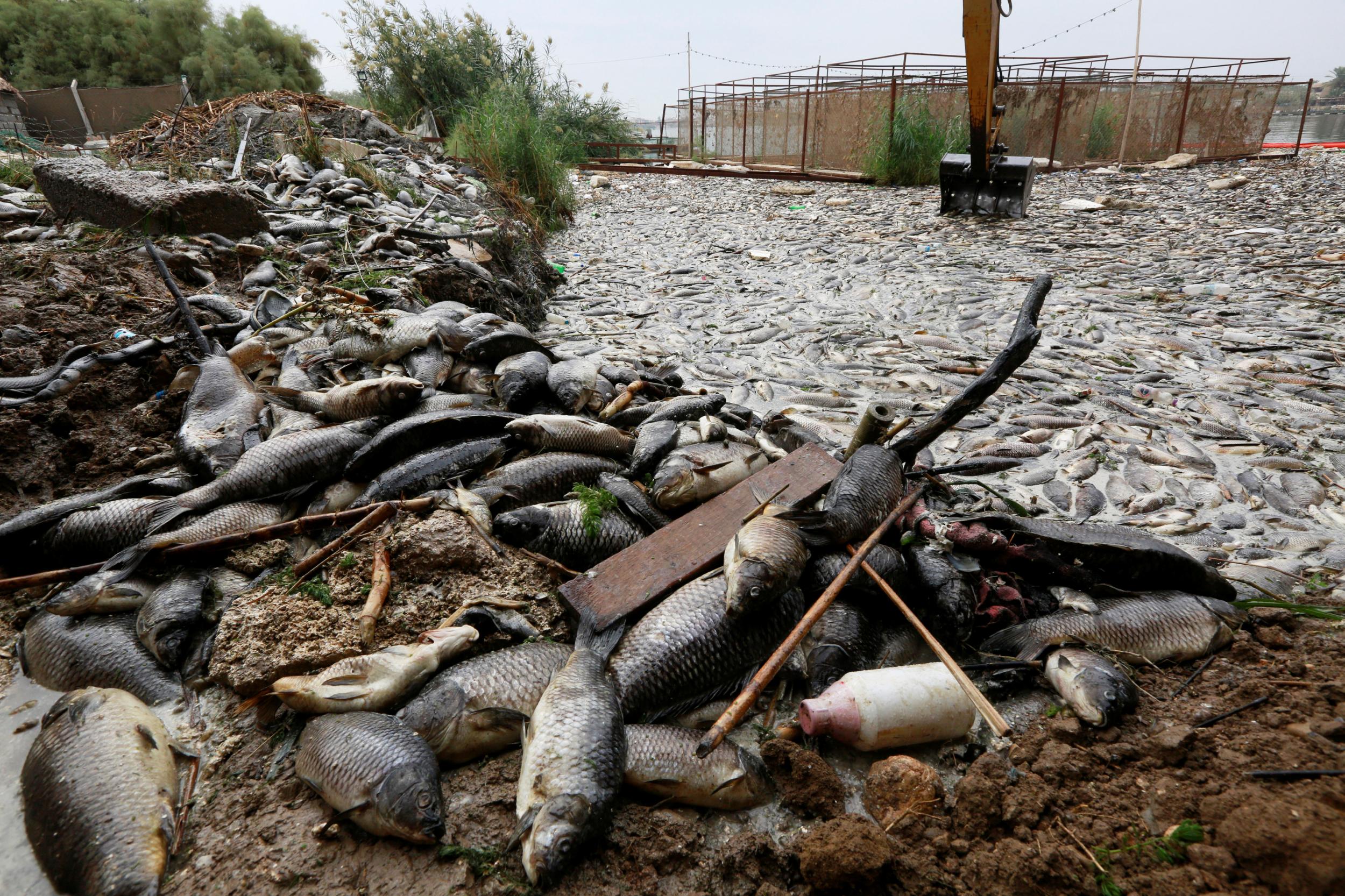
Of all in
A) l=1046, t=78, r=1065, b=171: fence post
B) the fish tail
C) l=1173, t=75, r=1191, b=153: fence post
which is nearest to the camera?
the fish tail

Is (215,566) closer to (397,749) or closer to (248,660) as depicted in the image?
(248,660)

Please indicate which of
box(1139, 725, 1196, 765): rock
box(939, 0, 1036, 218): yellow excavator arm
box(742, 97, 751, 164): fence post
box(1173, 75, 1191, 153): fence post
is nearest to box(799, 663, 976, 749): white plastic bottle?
box(1139, 725, 1196, 765): rock

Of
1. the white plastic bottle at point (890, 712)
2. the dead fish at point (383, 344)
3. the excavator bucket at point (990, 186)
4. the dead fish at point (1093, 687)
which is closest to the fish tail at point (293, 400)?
the dead fish at point (383, 344)

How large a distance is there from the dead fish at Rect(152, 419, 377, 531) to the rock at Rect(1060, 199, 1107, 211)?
480 inches

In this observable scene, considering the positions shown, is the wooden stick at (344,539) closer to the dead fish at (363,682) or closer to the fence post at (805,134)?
the dead fish at (363,682)

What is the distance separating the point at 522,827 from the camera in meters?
1.71

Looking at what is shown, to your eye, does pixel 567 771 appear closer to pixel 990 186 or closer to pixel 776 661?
pixel 776 661

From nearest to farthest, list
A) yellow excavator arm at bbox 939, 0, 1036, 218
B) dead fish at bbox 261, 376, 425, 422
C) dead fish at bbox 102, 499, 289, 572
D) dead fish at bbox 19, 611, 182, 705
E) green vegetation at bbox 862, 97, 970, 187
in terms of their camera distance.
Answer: dead fish at bbox 19, 611, 182, 705 → dead fish at bbox 102, 499, 289, 572 → dead fish at bbox 261, 376, 425, 422 → yellow excavator arm at bbox 939, 0, 1036, 218 → green vegetation at bbox 862, 97, 970, 187

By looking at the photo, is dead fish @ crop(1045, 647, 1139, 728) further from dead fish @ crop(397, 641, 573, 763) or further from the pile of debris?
dead fish @ crop(397, 641, 573, 763)

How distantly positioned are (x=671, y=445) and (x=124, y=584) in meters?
2.40

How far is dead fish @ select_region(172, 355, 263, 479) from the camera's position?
10.9 feet

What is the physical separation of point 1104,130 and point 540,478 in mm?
20332

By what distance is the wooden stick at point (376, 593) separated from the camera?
2.34 m

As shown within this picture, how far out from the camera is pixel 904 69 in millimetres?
16469
